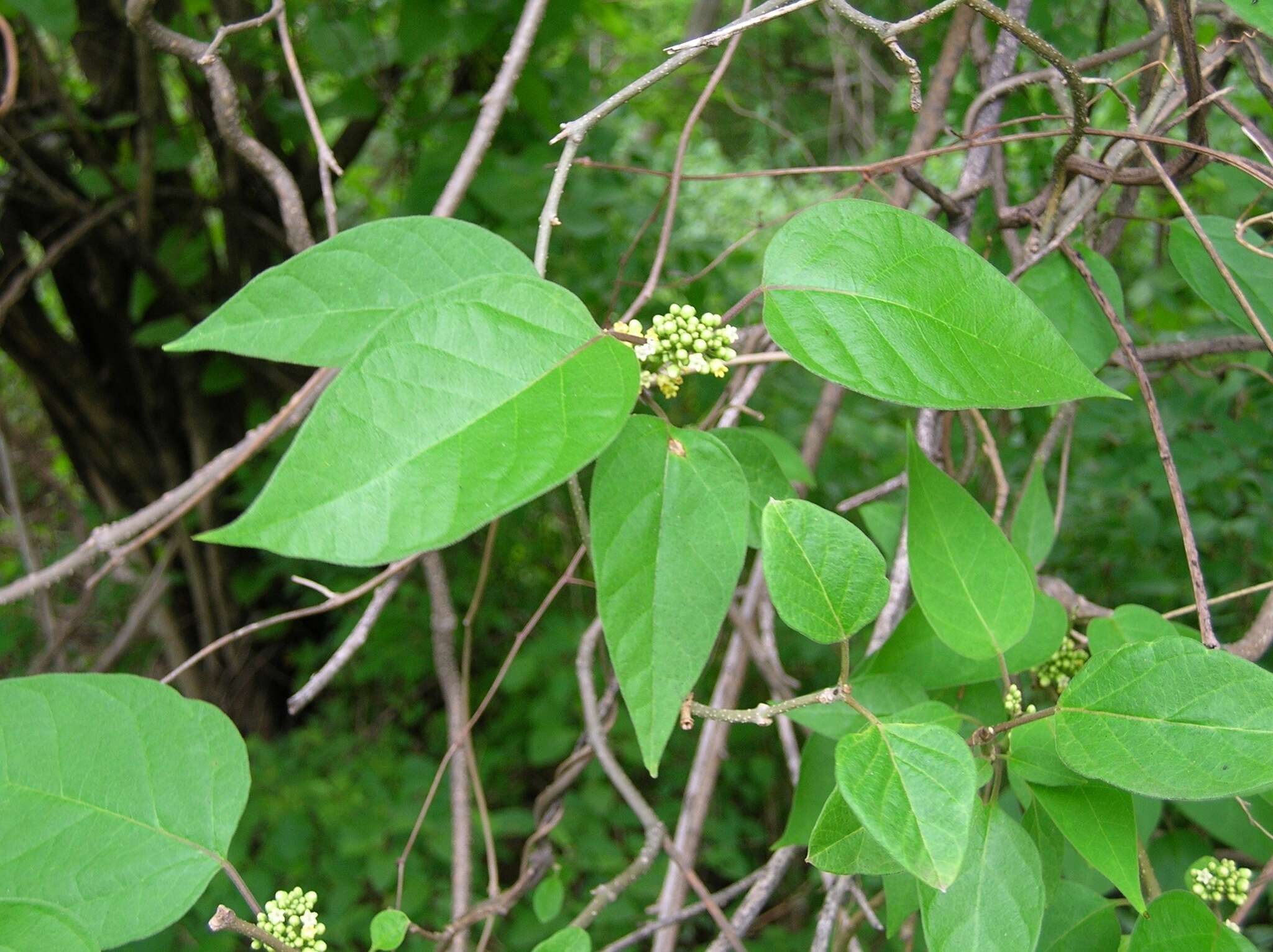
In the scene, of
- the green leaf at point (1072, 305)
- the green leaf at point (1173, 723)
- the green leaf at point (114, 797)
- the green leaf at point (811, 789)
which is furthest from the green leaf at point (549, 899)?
the green leaf at point (1072, 305)

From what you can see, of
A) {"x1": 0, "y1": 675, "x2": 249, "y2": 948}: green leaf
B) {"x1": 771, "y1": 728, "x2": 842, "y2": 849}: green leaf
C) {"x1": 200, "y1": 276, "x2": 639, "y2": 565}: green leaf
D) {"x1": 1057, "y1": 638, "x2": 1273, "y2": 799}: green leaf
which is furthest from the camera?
{"x1": 771, "y1": 728, "x2": 842, "y2": 849}: green leaf

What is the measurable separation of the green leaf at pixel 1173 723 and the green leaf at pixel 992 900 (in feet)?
0.24

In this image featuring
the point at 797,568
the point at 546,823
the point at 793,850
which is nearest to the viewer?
the point at 797,568

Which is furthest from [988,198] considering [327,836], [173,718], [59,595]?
[59,595]

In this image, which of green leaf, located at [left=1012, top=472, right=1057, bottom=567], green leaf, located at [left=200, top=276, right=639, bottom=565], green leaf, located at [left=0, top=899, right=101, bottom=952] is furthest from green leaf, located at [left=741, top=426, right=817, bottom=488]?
green leaf, located at [left=0, top=899, right=101, bottom=952]

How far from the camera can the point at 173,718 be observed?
0.71 meters

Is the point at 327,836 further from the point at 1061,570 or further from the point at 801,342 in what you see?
the point at 801,342

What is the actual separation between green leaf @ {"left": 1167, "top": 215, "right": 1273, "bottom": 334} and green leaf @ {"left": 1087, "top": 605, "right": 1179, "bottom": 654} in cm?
27

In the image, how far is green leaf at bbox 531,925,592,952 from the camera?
0.68 meters

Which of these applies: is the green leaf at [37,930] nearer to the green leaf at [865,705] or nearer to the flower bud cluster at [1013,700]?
the green leaf at [865,705]

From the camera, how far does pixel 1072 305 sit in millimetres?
892

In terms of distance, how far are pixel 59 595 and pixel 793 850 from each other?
254cm

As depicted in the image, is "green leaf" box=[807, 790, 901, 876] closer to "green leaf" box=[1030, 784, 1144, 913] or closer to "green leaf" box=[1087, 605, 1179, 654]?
"green leaf" box=[1030, 784, 1144, 913]

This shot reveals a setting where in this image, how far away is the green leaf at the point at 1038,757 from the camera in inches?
24.2
